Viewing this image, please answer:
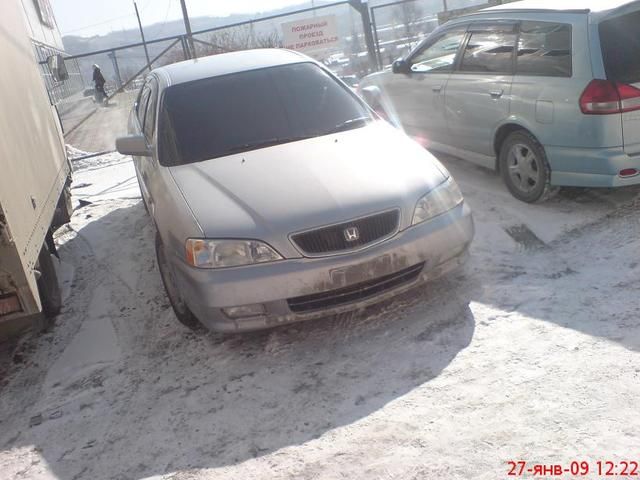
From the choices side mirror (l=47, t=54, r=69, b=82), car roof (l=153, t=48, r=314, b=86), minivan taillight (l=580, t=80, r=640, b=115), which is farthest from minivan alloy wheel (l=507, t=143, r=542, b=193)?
side mirror (l=47, t=54, r=69, b=82)

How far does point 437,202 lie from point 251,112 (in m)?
1.77

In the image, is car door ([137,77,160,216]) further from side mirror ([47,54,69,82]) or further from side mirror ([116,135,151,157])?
side mirror ([47,54,69,82])

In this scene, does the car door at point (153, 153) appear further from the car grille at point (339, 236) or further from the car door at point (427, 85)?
the car door at point (427, 85)

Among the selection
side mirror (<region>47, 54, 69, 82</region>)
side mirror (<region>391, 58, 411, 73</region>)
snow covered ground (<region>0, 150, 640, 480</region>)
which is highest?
side mirror (<region>47, 54, 69, 82</region>)

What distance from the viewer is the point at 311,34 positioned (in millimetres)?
14789

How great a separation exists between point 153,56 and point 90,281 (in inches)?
454

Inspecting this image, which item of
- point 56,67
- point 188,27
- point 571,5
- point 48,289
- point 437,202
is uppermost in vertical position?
point 188,27

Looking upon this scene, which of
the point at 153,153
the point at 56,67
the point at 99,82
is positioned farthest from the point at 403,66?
the point at 99,82

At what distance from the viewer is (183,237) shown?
12.9ft

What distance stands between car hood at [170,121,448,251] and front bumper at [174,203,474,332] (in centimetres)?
18

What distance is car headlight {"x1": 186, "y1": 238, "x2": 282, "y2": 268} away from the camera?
377cm

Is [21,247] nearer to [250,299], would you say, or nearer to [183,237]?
[183,237]

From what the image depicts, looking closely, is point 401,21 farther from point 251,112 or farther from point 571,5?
point 251,112

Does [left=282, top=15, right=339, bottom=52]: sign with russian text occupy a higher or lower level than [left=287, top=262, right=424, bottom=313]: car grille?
higher
